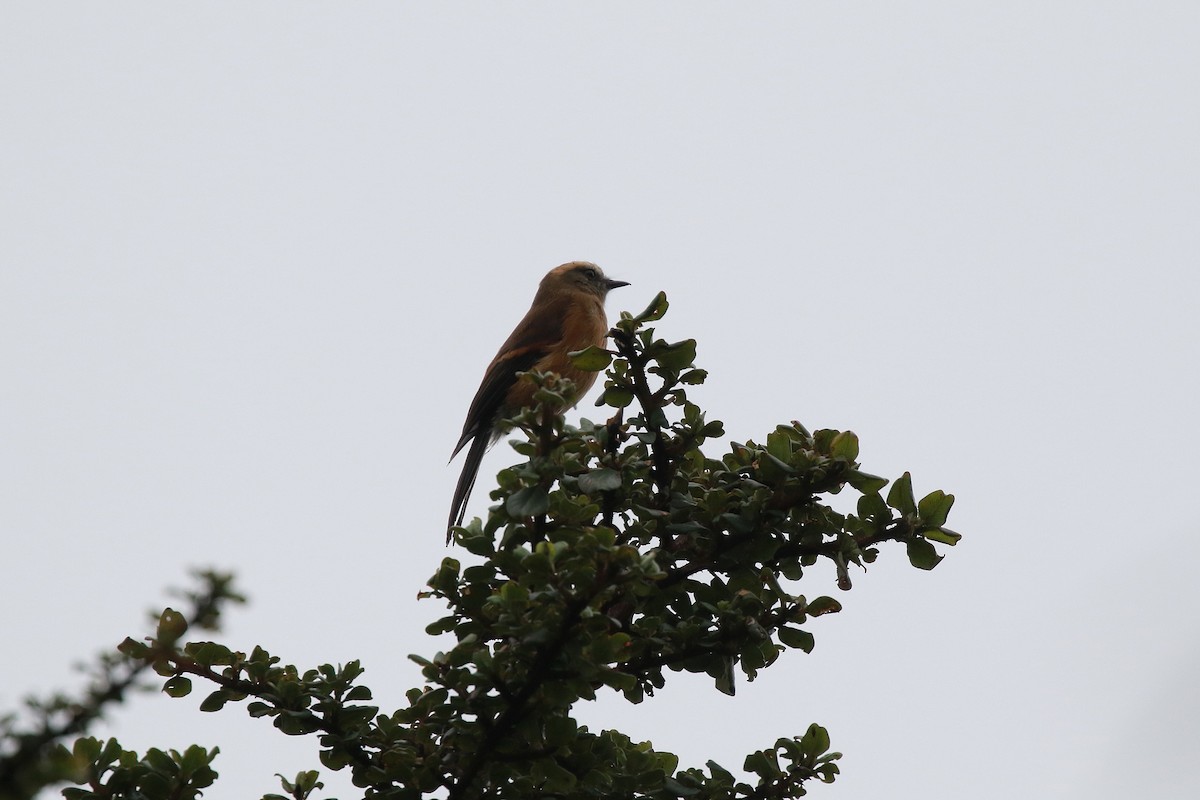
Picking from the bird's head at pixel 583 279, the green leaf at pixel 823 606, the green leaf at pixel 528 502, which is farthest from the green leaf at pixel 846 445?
the bird's head at pixel 583 279

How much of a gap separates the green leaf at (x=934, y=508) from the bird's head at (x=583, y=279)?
15.9 feet

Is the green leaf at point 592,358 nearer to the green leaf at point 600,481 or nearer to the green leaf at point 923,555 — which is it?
the green leaf at point 600,481

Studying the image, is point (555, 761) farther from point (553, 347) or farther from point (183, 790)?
point (553, 347)

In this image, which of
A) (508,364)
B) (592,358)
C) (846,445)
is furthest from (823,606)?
(508,364)

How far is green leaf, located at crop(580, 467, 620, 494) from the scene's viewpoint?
7.42 ft

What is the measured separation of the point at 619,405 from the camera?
2631 mm

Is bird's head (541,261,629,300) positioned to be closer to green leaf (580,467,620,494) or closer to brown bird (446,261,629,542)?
brown bird (446,261,629,542)

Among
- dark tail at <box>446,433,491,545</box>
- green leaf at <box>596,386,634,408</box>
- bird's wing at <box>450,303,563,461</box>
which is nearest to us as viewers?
green leaf at <box>596,386,634,408</box>

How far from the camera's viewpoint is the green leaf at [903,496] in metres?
2.39

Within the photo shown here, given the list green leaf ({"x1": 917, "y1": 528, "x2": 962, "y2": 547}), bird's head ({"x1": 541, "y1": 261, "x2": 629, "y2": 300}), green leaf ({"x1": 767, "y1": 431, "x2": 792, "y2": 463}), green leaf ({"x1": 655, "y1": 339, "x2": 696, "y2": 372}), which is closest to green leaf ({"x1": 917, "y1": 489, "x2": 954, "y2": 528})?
green leaf ({"x1": 917, "y1": 528, "x2": 962, "y2": 547})

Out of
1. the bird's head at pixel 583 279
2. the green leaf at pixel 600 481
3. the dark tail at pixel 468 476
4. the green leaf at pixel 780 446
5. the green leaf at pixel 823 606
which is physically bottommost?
the green leaf at pixel 823 606

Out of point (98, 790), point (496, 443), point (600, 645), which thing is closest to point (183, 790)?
point (98, 790)

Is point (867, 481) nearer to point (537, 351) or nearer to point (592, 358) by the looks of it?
point (592, 358)

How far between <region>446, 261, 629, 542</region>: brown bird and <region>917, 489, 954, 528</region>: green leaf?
2.90m
